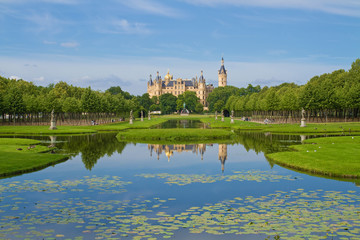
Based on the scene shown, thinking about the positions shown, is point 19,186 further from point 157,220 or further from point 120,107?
point 120,107

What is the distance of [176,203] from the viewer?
17328 millimetres

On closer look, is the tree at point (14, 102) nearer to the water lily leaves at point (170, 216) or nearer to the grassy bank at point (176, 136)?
the grassy bank at point (176, 136)

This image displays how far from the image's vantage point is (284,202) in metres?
17.3

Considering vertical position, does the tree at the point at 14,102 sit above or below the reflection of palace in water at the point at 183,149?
above

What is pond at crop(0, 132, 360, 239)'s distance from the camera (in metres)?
13.6

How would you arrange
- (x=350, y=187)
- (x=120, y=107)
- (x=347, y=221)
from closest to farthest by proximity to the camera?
(x=347, y=221) → (x=350, y=187) → (x=120, y=107)

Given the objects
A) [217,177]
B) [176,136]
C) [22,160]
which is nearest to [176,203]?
[217,177]

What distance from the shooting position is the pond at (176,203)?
13.6m

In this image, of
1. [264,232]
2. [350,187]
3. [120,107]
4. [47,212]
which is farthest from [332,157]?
[120,107]

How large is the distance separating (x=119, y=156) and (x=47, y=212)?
18486mm

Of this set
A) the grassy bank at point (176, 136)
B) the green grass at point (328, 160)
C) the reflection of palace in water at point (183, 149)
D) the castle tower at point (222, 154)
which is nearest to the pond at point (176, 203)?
the castle tower at point (222, 154)

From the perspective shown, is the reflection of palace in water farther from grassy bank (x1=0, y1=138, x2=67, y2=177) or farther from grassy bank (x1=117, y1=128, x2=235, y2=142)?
grassy bank (x1=0, y1=138, x2=67, y2=177)

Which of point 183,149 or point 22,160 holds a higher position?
point 22,160

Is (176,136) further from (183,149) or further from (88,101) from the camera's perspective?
(88,101)
